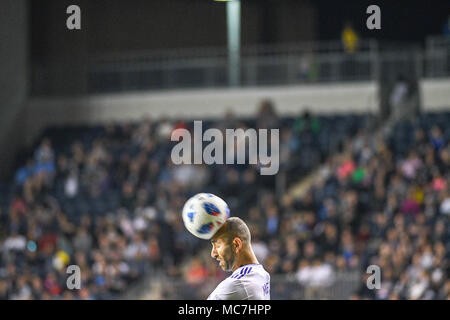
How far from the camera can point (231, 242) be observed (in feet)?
23.7

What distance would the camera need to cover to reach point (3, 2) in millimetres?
27438

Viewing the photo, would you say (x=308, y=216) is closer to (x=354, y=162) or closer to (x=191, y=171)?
(x=354, y=162)

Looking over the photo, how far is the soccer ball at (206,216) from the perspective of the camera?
7281 millimetres

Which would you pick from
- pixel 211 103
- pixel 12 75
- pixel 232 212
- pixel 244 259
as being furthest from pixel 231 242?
pixel 12 75

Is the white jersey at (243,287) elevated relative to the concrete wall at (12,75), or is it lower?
lower

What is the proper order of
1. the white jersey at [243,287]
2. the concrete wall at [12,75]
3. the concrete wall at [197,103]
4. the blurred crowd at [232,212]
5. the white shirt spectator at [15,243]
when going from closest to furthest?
the white jersey at [243,287]
the blurred crowd at [232,212]
the white shirt spectator at [15,243]
the concrete wall at [197,103]
the concrete wall at [12,75]

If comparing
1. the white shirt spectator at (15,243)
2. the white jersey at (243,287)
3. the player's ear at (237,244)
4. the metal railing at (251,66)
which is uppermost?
the metal railing at (251,66)

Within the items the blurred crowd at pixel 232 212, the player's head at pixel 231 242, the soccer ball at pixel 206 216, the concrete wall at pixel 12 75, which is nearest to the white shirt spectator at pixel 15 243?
the blurred crowd at pixel 232 212

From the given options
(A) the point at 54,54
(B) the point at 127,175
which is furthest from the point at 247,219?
(A) the point at 54,54

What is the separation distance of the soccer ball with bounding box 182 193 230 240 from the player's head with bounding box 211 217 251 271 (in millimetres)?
56

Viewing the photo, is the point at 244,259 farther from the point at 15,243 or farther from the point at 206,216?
the point at 15,243

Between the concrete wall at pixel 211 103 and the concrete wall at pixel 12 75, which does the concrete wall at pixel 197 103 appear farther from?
the concrete wall at pixel 12 75

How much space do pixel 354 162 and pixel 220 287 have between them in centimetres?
1501

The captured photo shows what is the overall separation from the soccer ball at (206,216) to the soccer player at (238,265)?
5 cm
